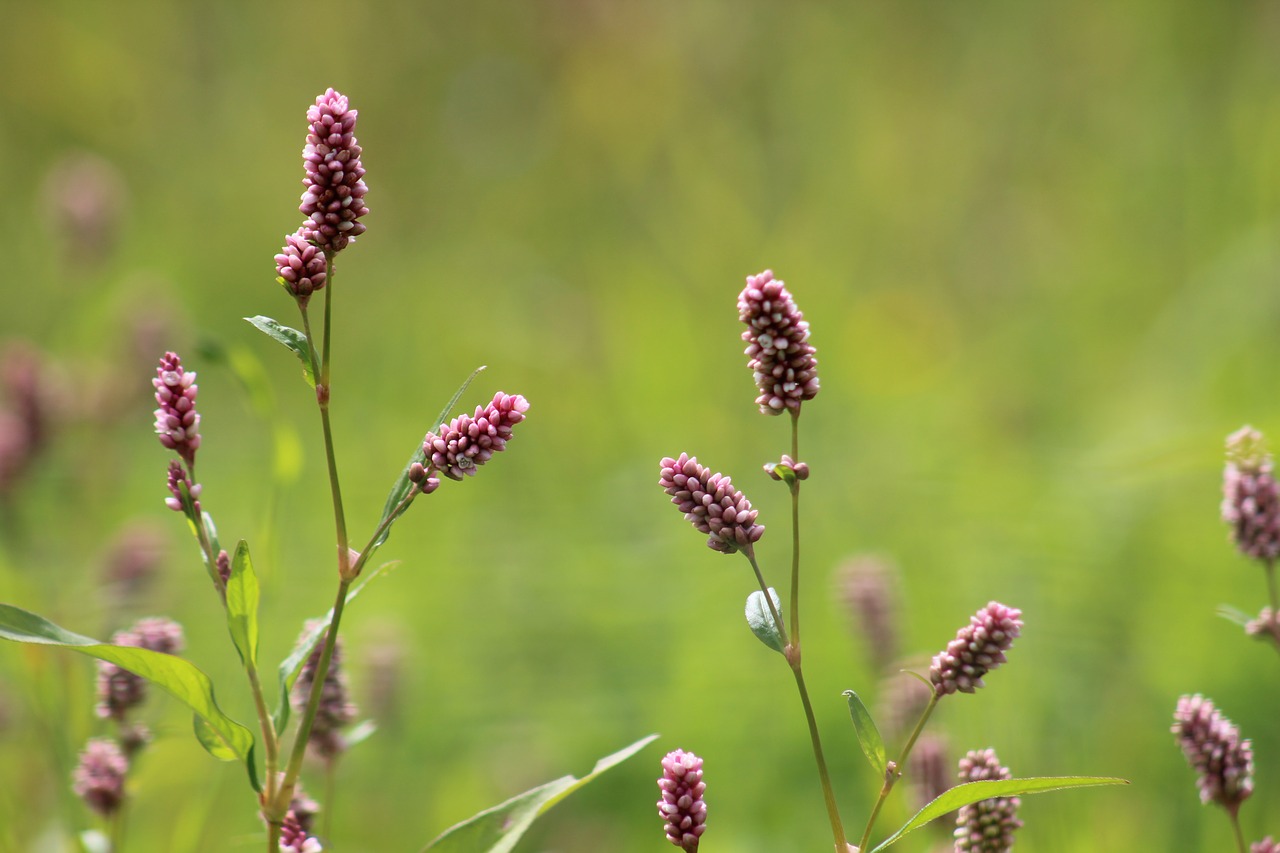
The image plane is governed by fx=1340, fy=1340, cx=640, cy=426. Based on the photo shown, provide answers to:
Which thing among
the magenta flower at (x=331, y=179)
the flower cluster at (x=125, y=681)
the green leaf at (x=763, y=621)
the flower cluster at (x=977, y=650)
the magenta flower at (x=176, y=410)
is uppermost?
the magenta flower at (x=331, y=179)

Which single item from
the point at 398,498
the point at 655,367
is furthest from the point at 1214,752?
the point at 655,367

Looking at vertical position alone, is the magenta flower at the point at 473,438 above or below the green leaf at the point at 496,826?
above

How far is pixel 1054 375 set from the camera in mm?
4645

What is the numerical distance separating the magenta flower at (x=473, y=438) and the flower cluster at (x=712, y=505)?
0.13 m

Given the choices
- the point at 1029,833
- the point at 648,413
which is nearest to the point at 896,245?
the point at 648,413

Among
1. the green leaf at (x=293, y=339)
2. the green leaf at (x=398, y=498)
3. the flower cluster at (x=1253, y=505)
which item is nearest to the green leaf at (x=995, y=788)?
the flower cluster at (x=1253, y=505)

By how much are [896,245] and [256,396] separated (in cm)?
481

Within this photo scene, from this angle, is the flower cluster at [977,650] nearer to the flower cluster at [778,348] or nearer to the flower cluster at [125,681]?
the flower cluster at [778,348]

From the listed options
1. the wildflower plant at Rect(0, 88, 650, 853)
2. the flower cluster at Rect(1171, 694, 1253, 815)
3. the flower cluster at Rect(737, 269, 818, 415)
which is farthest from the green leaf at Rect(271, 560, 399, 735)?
the flower cluster at Rect(1171, 694, 1253, 815)

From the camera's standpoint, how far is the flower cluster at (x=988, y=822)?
3.68 feet

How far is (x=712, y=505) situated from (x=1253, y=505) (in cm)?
53

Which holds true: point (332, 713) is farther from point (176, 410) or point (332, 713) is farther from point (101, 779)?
point (176, 410)

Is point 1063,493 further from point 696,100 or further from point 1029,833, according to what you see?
point 696,100

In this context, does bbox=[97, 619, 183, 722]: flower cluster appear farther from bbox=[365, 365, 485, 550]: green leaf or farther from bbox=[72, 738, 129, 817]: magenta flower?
bbox=[365, 365, 485, 550]: green leaf
